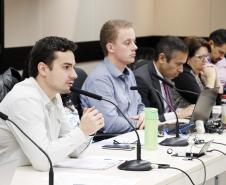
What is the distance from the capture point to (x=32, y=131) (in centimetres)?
260

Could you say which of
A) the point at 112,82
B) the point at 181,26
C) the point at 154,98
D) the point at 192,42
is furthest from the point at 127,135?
the point at 181,26

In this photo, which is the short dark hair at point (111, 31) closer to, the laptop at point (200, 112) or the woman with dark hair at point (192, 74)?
the laptop at point (200, 112)

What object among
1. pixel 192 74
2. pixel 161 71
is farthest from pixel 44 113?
pixel 192 74

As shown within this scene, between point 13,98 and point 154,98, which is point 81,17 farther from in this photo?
point 13,98

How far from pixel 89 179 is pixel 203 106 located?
4.81ft

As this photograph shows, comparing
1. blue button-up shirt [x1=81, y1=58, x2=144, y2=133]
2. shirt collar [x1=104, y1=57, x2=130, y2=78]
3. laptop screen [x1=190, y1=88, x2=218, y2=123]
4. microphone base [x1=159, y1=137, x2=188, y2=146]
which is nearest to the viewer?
microphone base [x1=159, y1=137, x2=188, y2=146]

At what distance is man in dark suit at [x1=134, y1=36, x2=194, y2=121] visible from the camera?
4.29m

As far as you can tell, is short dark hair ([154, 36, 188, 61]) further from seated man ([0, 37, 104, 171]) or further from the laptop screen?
seated man ([0, 37, 104, 171])

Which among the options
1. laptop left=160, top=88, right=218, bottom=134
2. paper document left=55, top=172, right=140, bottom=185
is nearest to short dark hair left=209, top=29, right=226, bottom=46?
laptop left=160, top=88, right=218, bottom=134

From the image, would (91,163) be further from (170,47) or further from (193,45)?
(193,45)

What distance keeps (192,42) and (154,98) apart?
987 mm

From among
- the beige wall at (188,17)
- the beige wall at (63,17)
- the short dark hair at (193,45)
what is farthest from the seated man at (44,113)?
the beige wall at (188,17)

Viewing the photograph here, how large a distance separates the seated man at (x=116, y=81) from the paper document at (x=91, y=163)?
0.99 meters

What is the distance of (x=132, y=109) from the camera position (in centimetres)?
408
